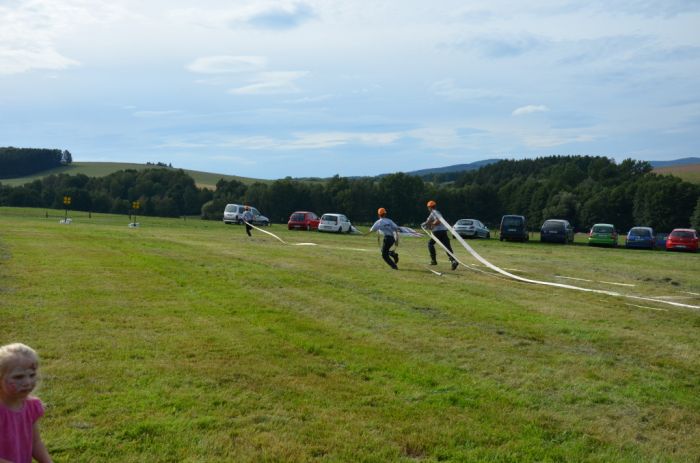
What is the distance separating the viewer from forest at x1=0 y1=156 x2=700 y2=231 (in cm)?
8369

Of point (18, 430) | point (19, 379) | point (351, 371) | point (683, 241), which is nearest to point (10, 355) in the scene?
point (19, 379)

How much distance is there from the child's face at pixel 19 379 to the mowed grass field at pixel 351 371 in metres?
1.35

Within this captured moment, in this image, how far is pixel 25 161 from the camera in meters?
133

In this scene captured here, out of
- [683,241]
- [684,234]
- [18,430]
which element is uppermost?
[684,234]

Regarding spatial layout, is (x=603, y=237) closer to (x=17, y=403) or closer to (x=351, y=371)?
(x=351, y=371)

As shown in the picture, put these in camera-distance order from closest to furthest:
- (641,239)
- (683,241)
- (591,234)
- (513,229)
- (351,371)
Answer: (351,371)
(683,241)
(641,239)
(591,234)
(513,229)

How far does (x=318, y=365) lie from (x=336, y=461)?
8.25 feet

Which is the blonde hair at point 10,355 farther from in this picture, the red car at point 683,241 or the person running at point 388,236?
the red car at point 683,241

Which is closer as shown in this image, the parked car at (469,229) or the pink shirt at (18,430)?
the pink shirt at (18,430)

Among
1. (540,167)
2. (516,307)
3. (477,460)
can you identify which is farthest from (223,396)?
(540,167)

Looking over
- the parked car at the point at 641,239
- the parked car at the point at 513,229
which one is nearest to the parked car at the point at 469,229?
the parked car at the point at 513,229

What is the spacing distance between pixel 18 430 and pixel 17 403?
5.5 inches

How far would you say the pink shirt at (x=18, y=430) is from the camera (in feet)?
11.4

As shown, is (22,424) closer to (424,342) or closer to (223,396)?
(223,396)
